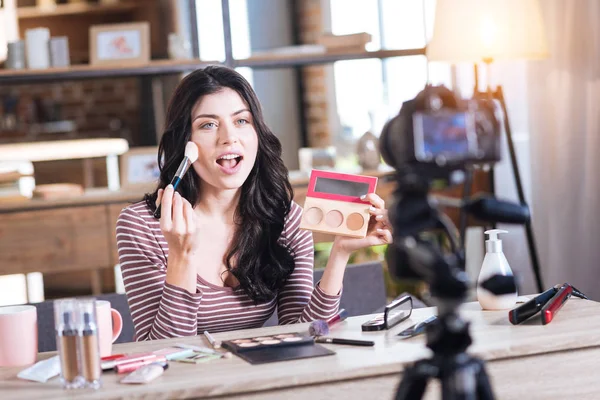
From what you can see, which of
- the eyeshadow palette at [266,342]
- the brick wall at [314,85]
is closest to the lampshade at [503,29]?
the eyeshadow palette at [266,342]

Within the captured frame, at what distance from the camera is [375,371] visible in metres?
1.36

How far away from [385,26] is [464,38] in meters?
2.19

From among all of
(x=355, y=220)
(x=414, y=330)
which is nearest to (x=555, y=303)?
(x=414, y=330)

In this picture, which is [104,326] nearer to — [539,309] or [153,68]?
[539,309]

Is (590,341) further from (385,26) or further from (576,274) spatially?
(385,26)

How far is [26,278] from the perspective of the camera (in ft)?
14.1

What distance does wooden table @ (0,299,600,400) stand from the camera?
132 cm

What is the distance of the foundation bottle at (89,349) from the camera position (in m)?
1.33

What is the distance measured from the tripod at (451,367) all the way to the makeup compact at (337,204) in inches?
30.4

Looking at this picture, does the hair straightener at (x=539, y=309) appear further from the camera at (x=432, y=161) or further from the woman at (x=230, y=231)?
the camera at (x=432, y=161)

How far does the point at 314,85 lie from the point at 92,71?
2.29 meters

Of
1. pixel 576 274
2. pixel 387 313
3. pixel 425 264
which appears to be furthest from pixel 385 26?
pixel 425 264

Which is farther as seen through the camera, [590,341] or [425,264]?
[590,341]

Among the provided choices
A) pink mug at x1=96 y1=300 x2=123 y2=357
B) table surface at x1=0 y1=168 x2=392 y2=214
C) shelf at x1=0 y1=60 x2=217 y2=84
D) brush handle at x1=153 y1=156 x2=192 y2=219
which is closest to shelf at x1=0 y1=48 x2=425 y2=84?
shelf at x1=0 y1=60 x2=217 y2=84
